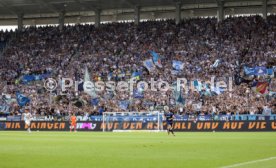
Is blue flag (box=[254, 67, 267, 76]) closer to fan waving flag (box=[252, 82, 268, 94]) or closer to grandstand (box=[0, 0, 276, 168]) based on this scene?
grandstand (box=[0, 0, 276, 168])

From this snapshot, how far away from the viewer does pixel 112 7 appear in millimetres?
75812

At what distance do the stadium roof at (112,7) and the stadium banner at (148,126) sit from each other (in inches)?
810

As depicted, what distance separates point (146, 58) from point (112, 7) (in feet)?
41.6

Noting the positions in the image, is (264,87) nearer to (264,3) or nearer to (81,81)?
(264,3)

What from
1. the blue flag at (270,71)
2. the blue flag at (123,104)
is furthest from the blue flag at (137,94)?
the blue flag at (270,71)

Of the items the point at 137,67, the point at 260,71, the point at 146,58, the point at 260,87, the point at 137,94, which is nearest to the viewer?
the point at 260,87

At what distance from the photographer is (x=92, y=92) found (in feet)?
209

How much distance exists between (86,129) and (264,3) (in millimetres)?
27494

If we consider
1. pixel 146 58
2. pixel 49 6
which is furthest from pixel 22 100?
pixel 49 6

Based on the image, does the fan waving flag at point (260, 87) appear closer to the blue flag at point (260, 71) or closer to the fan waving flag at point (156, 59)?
the blue flag at point (260, 71)

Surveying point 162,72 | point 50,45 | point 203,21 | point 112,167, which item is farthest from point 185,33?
point 112,167

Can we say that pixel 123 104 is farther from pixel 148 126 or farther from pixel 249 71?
pixel 249 71

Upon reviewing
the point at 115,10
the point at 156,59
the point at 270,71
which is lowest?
the point at 270,71

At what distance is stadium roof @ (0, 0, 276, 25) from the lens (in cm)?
7106
